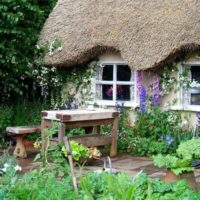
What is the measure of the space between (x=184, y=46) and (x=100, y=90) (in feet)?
8.19

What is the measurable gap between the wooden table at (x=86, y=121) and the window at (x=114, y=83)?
1.60m

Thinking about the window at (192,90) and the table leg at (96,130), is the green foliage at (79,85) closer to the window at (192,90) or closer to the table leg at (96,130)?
the table leg at (96,130)

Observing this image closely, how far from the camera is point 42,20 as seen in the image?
1180 centimetres

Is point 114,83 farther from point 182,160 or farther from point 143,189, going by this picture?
point 143,189

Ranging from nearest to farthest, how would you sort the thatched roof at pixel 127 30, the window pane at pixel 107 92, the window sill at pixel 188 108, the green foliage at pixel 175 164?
1. the green foliage at pixel 175 164
2. the thatched roof at pixel 127 30
3. the window sill at pixel 188 108
4. the window pane at pixel 107 92

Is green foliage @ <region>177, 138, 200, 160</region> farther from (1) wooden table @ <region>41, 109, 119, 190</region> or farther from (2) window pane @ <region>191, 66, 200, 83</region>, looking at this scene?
(2) window pane @ <region>191, 66, 200, 83</region>

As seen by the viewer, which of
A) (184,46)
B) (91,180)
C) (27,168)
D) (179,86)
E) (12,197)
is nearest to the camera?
(12,197)

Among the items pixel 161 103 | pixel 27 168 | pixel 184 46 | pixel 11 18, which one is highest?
pixel 11 18

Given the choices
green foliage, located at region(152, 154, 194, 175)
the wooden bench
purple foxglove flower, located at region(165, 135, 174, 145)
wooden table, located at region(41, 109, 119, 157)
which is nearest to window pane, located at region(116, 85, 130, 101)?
wooden table, located at region(41, 109, 119, 157)

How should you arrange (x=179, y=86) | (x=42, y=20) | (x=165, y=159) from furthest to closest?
(x=42, y=20) → (x=179, y=86) → (x=165, y=159)

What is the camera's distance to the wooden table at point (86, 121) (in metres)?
8.27

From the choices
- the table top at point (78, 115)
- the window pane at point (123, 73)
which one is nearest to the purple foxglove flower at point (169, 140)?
the table top at point (78, 115)

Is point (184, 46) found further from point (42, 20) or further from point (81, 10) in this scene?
point (42, 20)

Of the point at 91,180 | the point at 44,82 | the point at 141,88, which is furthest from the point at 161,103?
the point at 91,180
